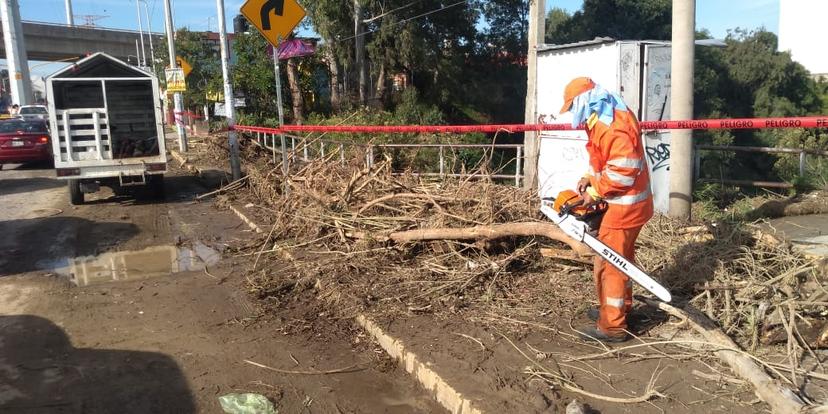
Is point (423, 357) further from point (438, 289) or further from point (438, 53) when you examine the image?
point (438, 53)

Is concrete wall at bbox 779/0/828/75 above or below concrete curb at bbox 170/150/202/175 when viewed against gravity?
above

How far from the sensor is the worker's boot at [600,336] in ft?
13.4

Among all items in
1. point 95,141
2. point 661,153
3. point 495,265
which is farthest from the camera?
point 95,141

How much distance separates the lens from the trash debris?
3.75 meters

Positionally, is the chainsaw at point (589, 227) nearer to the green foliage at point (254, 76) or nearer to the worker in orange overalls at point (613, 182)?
the worker in orange overalls at point (613, 182)

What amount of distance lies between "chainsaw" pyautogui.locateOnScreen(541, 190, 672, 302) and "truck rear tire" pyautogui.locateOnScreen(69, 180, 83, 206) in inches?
408

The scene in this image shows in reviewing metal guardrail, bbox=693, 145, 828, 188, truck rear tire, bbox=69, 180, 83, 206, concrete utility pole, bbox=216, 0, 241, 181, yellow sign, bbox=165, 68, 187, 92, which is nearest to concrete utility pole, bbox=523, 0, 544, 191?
metal guardrail, bbox=693, 145, 828, 188

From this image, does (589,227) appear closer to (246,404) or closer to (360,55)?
(246,404)

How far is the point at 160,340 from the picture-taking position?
16.1 feet

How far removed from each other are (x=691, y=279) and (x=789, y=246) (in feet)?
3.33

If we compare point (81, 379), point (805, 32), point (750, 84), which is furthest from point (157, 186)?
point (805, 32)

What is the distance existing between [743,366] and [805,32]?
66.8m

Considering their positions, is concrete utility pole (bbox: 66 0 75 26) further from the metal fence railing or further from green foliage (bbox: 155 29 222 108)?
the metal fence railing

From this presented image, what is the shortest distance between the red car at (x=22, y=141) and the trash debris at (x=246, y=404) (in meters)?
18.1
